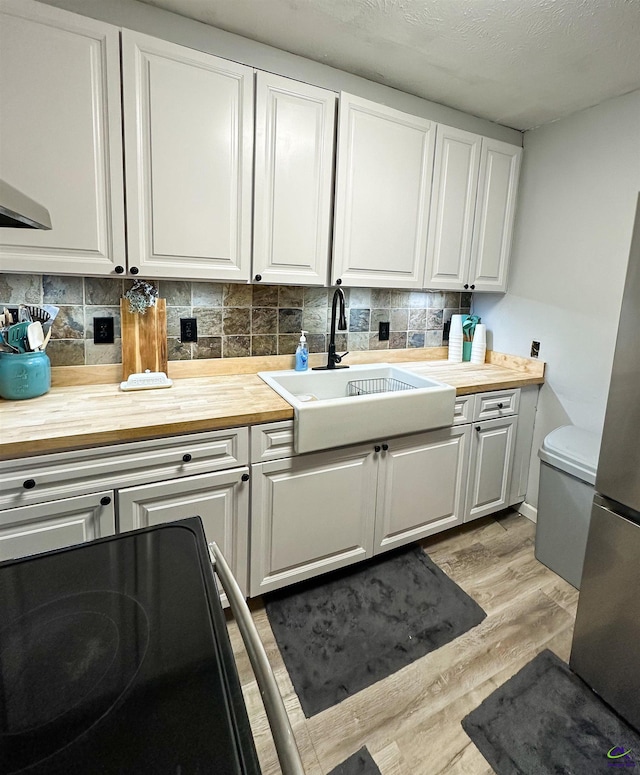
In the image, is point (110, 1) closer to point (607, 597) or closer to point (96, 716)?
point (96, 716)

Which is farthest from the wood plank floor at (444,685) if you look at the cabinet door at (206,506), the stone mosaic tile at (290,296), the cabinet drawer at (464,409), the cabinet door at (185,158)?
the cabinet door at (185,158)

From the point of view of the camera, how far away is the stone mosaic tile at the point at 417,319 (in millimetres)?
2584

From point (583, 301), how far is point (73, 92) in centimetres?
244

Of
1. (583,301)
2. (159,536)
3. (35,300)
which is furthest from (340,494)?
(583,301)

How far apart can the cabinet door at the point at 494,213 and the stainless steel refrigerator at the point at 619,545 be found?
3.91ft

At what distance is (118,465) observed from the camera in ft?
4.41

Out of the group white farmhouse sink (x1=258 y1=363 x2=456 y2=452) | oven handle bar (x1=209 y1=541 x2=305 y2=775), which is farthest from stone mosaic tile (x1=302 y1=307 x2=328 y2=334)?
oven handle bar (x1=209 y1=541 x2=305 y2=775)

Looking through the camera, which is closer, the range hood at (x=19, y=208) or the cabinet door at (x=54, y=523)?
the range hood at (x=19, y=208)

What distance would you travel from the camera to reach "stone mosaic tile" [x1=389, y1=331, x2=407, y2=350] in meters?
2.53

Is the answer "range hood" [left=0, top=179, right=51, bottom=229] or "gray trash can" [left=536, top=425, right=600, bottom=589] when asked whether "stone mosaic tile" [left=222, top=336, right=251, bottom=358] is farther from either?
"gray trash can" [left=536, top=425, right=600, bottom=589]

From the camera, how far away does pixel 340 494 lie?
180cm

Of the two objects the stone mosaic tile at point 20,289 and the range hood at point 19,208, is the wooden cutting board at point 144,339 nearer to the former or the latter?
the stone mosaic tile at point 20,289

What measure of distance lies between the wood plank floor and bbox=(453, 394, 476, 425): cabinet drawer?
0.74 metres

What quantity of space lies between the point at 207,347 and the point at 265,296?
0.39 metres
